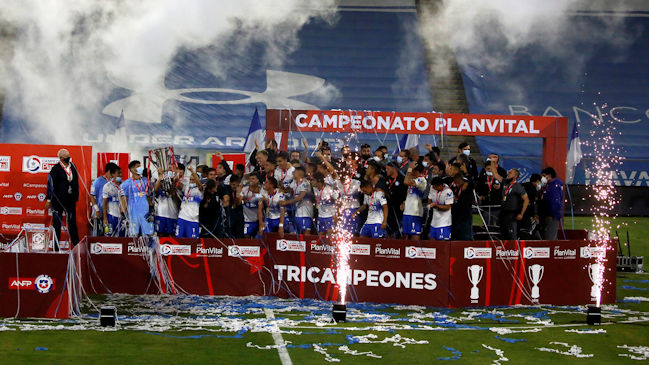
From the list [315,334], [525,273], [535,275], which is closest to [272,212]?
[525,273]

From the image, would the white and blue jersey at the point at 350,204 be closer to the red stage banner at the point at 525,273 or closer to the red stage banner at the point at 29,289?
the red stage banner at the point at 525,273

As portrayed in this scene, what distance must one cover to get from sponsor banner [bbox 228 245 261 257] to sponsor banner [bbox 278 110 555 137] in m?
4.18

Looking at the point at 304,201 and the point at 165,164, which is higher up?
the point at 165,164

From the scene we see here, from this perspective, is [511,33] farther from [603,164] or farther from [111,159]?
[111,159]

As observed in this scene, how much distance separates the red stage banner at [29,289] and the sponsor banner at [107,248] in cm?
212

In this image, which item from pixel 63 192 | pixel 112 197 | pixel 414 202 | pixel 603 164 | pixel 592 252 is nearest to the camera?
pixel 592 252

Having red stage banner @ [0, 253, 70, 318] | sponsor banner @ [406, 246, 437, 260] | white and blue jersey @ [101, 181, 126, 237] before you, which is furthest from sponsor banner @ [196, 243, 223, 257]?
white and blue jersey @ [101, 181, 126, 237]

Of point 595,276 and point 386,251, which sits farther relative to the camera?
point 595,276

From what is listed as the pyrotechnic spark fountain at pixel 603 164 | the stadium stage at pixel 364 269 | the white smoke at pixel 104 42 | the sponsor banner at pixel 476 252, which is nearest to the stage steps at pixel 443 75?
the white smoke at pixel 104 42

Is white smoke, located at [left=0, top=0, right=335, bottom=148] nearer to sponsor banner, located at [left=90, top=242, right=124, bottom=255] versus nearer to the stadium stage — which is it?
sponsor banner, located at [left=90, top=242, right=124, bottom=255]

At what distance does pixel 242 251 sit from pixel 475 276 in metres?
3.48

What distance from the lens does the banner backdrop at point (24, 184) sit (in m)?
17.1

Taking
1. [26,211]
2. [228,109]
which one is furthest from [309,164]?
[228,109]

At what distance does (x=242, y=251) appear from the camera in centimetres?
1320
